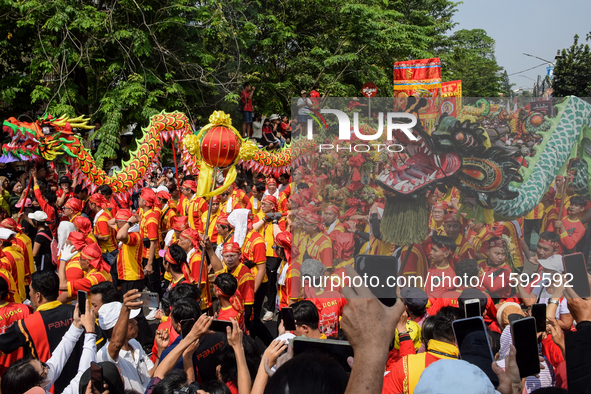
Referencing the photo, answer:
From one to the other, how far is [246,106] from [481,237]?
41.3 ft

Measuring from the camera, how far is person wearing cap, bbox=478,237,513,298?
8.48 feet

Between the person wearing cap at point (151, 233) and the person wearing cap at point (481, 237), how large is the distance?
205 inches

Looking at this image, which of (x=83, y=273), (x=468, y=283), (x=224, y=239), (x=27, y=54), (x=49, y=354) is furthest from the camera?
(x=27, y=54)

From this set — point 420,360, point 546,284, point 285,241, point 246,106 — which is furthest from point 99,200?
point 246,106

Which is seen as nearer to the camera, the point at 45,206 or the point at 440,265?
the point at 440,265

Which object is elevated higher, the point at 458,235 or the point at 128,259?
the point at 458,235

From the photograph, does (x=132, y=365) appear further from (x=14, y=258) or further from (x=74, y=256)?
(x=14, y=258)

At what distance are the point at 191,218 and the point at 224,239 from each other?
57.9 inches

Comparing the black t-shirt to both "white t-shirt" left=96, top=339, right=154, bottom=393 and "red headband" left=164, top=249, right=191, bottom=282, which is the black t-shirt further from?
"white t-shirt" left=96, top=339, right=154, bottom=393

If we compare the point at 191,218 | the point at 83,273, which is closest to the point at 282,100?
the point at 191,218

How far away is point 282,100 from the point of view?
16328 millimetres

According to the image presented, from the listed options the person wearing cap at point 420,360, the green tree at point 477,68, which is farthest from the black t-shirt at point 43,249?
the green tree at point 477,68

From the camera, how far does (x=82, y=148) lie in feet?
26.2

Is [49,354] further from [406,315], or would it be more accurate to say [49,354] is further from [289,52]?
[289,52]
